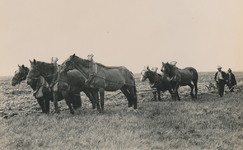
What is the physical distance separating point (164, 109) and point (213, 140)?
2.80m

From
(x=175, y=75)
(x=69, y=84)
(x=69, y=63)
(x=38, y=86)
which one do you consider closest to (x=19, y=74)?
(x=38, y=86)

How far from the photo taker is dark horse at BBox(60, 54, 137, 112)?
7588 mm

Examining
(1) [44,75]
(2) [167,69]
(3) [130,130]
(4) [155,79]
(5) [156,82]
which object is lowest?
(3) [130,130]

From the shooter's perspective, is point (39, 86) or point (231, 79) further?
point (231, 79)

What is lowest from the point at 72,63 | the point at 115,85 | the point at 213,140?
the point at 213,140

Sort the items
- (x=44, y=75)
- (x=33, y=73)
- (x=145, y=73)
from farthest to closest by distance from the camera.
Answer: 1. (x=145, y=73)
2. (x=44, y=75)
3. (x=33, y=73)

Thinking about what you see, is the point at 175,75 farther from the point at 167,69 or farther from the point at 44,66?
the point at 44,66

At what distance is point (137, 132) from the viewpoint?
611 centimetres

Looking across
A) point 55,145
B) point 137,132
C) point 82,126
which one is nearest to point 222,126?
point 137,132

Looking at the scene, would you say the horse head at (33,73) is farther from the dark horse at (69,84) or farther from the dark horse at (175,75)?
the dark horse at (175,75)

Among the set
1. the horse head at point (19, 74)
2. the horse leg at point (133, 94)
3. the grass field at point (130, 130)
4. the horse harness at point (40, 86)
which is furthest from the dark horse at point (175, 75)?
the horse head at point (19, 74)

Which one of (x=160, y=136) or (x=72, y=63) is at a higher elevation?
(x=72, y=63)

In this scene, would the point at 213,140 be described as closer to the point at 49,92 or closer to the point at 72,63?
the point at 72,63

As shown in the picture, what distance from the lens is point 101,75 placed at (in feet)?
25.9
